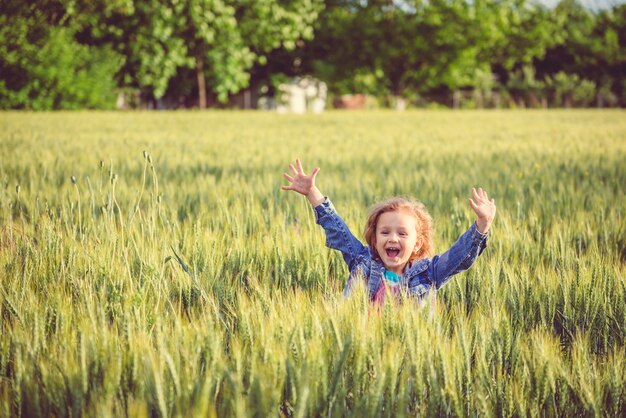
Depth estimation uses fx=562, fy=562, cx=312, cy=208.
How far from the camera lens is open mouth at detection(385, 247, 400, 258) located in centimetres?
207

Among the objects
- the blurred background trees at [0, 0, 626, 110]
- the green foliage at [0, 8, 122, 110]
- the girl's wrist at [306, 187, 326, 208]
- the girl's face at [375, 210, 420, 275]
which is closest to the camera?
the girl's face at [375, 210, 420, 275]

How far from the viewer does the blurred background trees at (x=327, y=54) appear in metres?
20.0

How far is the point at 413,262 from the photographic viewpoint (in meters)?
2.05

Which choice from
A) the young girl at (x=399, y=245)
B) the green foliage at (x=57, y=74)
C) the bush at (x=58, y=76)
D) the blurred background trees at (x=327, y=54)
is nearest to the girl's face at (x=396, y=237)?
the young girl at (x=399, y=245)

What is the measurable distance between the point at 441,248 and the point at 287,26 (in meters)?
20.0

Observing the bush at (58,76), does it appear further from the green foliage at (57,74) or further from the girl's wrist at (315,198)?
the girl's wrist at (315,198)

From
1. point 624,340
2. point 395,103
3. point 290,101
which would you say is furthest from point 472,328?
point 290,101

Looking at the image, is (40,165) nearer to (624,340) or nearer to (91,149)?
(91,149)

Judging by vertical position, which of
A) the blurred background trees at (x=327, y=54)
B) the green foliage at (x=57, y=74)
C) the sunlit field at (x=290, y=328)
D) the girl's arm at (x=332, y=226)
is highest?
the blurred background trees at (x=327, y=54)

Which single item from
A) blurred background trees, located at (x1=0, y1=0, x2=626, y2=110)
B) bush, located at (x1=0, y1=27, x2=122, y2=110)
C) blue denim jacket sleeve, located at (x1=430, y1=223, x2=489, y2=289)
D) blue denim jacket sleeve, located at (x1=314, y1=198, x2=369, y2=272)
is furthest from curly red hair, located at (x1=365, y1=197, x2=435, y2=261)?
bush, located at (x1=0, y1=27, x2=122, y2=110)

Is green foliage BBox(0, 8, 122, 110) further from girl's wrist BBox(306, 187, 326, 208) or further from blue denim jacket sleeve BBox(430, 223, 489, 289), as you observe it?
blue denim jacket sleeve BBox(430, 223, 489, 289)

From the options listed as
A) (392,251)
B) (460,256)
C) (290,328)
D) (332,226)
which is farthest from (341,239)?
(290,328)

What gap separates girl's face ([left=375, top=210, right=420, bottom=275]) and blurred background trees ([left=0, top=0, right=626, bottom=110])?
589 inches

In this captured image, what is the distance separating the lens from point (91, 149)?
6.29m
